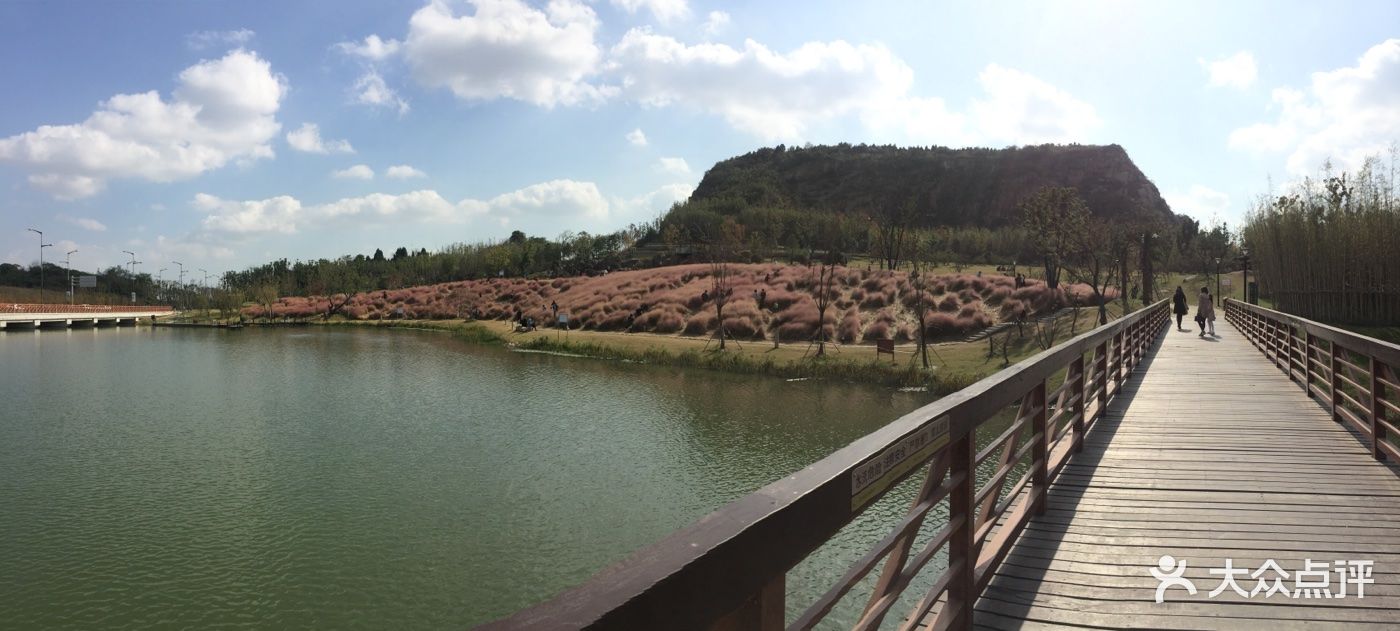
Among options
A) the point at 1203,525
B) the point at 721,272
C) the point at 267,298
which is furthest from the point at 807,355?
the point at 267,298

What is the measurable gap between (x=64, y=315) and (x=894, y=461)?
80775 mm

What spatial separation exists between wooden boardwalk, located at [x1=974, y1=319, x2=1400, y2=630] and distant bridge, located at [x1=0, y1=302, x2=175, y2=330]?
242 feet

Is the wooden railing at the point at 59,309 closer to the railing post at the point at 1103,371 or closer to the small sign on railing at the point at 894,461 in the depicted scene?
the railing post at the point at 1103,371

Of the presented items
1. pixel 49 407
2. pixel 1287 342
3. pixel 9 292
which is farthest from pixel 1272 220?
pixel 9 292

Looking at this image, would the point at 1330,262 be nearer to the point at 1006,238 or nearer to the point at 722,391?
the point at 722,391

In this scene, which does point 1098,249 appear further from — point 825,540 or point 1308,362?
point 825,540

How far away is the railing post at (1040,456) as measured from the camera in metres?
4.63

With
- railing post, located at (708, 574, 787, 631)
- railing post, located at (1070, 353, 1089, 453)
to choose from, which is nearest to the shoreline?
railing post, located at (1070, 353, 1089, 453)

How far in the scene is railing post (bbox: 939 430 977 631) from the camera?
3029 millimetres

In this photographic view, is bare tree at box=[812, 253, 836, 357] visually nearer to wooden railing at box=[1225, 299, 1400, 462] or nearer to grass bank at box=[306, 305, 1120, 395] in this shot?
grass bank at box=[306, 305, 1120, 395]

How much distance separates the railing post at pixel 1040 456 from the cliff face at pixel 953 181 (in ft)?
317

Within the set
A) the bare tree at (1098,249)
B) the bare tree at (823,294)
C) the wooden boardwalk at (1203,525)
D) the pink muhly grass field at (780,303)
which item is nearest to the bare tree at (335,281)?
the pink muhly grass field at (780,303)

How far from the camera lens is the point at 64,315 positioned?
2478 inches

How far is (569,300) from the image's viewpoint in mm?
51219
